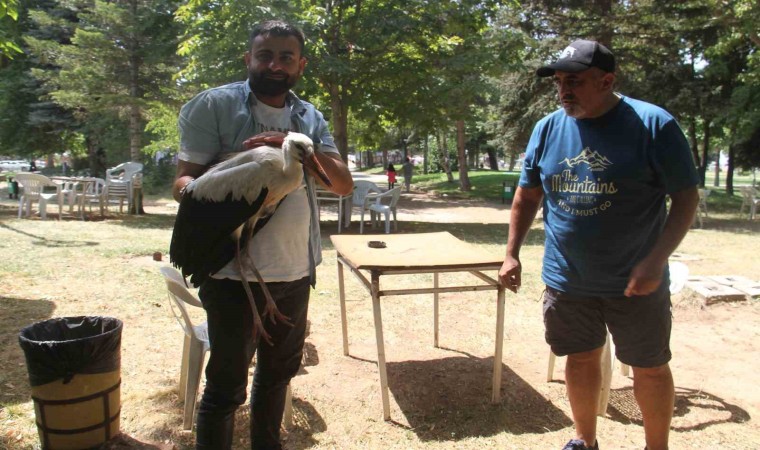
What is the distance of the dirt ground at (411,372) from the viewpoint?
3176 mm

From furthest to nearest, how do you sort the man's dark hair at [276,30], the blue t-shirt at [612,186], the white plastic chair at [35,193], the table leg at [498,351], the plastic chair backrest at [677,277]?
the white plastic chair at [35,193], the plastic chair backrest at [677,277], the table leg at [498,351], the blue t-shirt at [612,186], the man's dark hair at [276,30]

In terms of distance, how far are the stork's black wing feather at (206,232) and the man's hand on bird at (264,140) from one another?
20 centimetres

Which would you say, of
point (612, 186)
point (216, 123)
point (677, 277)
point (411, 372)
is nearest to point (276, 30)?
point (216, 123)

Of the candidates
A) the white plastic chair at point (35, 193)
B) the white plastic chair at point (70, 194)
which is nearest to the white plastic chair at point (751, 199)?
the white plastic chair at point (70, 194)

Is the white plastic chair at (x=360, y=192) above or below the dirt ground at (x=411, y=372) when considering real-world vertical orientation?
above

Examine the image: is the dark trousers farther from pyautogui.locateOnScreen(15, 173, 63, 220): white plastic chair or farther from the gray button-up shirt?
pyautogui.locateOnScreen(15, 173, 63, 220): white plastic chair

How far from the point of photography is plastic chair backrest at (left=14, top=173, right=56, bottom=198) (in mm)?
12562

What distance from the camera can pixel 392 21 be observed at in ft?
33.9

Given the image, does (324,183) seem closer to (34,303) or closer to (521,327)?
(521,327)

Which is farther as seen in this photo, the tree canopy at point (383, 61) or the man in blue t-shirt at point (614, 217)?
the tree canopy at point (383, 61)

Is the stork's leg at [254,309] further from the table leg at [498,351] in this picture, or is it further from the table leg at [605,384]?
the table leg at [605,384]

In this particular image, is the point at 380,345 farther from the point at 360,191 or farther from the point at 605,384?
the point at 360,191

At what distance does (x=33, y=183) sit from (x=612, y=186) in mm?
14159

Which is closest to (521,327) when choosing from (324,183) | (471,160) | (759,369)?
(759,369)
